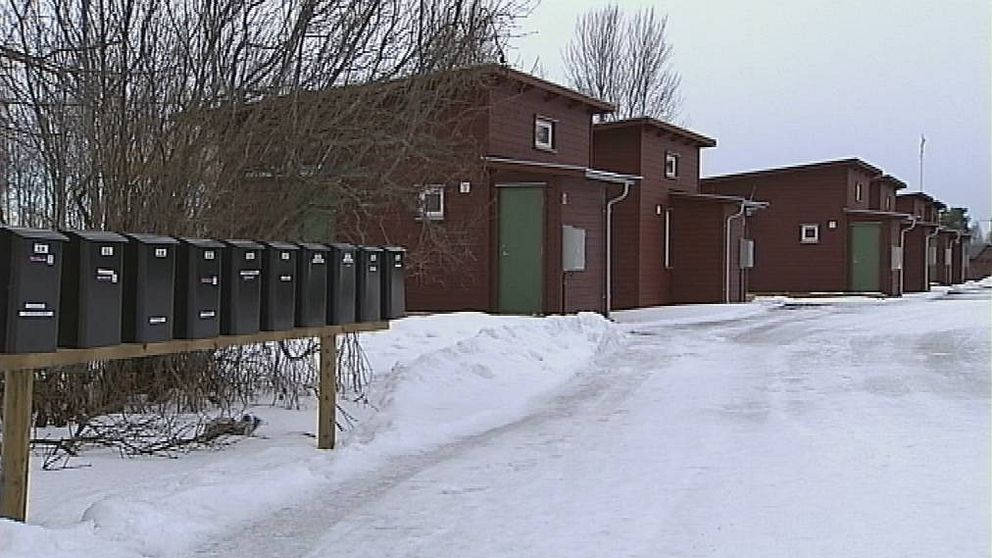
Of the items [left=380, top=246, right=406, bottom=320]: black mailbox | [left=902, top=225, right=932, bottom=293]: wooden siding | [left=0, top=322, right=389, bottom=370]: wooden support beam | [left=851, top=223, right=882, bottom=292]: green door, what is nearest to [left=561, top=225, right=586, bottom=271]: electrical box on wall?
[left=380, top=246, right=406, bottom=320]: black mailbox

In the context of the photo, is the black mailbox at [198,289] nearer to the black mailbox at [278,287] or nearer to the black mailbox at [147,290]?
the black mailbox at [147,290]

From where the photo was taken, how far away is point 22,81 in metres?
9.09

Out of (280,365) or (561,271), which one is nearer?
(280,365)

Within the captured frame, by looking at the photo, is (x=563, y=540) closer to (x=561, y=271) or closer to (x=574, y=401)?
(x=574, y=401)

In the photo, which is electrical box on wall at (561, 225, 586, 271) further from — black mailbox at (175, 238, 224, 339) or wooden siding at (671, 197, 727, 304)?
black mailbox at (175, 238, 224, 339)

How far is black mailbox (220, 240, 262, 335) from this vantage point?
706 cm

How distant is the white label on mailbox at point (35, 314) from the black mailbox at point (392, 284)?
352 centimetres

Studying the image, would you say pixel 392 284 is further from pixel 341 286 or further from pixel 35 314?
pixel 35 314

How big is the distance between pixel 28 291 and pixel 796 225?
34.9 m

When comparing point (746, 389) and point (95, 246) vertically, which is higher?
point (95, 246)

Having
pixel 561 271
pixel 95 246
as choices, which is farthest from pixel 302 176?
pixel 561 271

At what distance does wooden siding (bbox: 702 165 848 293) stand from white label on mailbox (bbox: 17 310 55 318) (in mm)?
34345

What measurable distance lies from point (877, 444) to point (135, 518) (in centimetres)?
533

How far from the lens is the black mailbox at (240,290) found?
7059 mm
